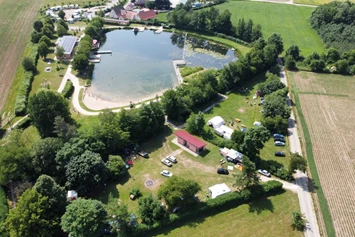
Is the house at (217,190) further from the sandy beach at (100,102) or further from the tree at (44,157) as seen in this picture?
the sandy beach at (100,102)

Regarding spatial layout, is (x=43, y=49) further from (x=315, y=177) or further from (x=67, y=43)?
(x=315, y=177)

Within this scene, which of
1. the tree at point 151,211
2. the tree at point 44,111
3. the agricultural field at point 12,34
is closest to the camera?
the tree at point 151,211

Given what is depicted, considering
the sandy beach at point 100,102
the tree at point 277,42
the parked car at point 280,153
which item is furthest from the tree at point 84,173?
the tree at point 277,42

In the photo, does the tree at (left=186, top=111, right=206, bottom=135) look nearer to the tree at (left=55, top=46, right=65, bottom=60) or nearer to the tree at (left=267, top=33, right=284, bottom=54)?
the tree at (left=267, top=33, right=284, bottom=54)

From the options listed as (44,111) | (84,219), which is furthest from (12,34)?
(84,219)

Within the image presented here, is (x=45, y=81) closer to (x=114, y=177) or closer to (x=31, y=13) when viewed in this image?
(x=114, y=177)

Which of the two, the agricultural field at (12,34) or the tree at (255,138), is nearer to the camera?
the tree at (255,138)
